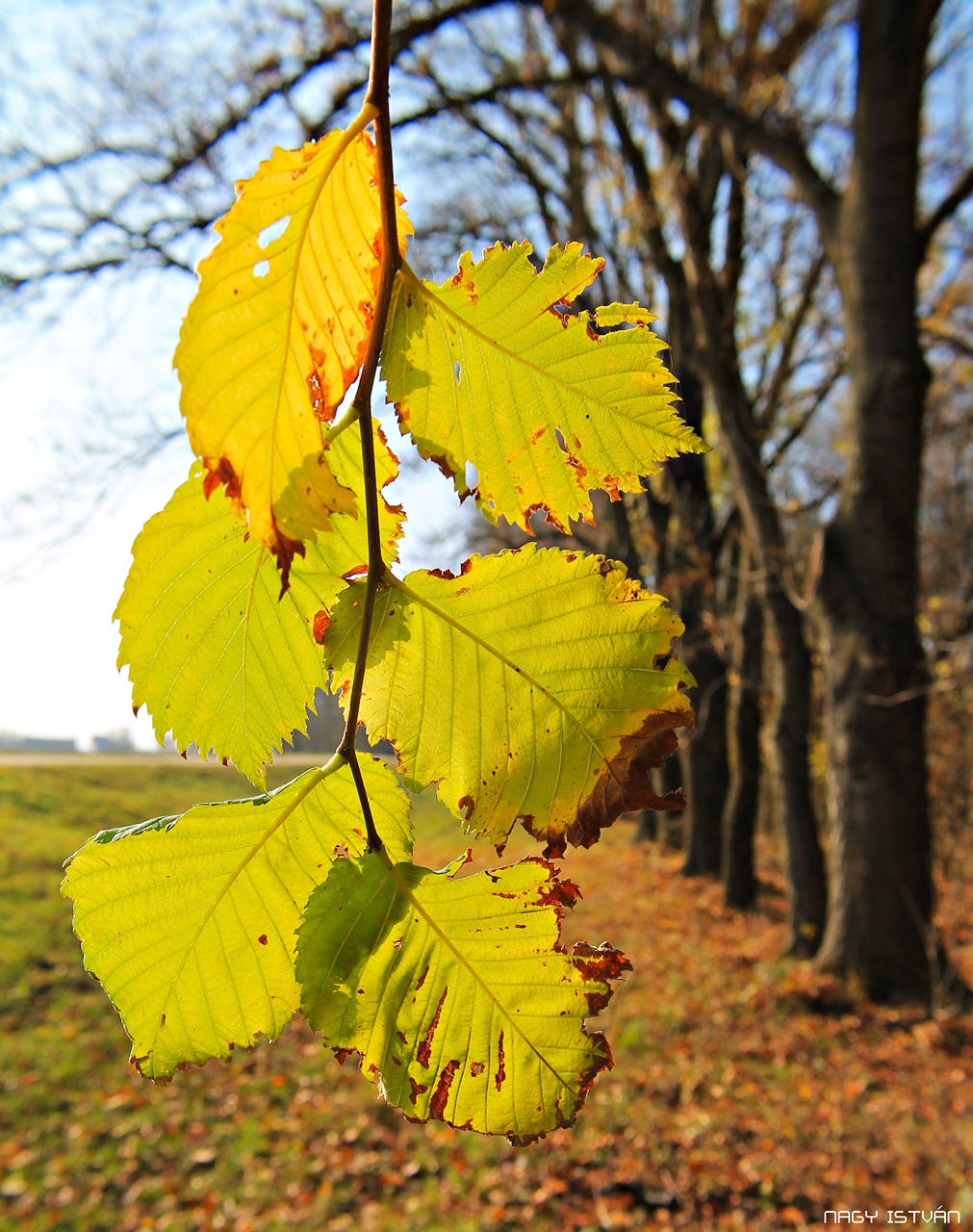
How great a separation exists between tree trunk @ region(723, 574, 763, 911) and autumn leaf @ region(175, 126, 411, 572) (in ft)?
27.5

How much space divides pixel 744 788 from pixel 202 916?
8.69m

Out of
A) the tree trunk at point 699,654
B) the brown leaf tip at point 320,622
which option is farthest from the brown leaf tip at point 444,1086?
the tree trunk at point 699,654

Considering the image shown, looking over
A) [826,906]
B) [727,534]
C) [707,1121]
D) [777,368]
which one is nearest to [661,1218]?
[707,1121]

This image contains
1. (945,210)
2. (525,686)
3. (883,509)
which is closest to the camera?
(525,686)

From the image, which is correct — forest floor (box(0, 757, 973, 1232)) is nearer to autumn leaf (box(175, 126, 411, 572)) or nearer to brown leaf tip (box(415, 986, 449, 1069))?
brown leaf tip (box(415, 986, 449, 1069))

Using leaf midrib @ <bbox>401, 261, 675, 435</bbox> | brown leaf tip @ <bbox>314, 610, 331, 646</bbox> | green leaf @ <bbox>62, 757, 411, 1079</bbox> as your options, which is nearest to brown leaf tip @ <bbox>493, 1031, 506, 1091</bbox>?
green leaf @ <bbox>62, 757, 411, 1079</bbox>

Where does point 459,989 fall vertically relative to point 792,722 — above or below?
below

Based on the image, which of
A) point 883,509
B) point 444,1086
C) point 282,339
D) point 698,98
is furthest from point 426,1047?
point 698,98

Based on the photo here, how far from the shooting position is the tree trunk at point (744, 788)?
27.7 feet

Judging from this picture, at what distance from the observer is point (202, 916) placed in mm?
456

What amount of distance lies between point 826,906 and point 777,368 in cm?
579

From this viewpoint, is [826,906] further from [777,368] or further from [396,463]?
[396,463]

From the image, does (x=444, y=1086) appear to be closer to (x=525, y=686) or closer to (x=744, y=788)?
(x=525, y=686)

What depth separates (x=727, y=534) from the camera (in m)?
8.67
